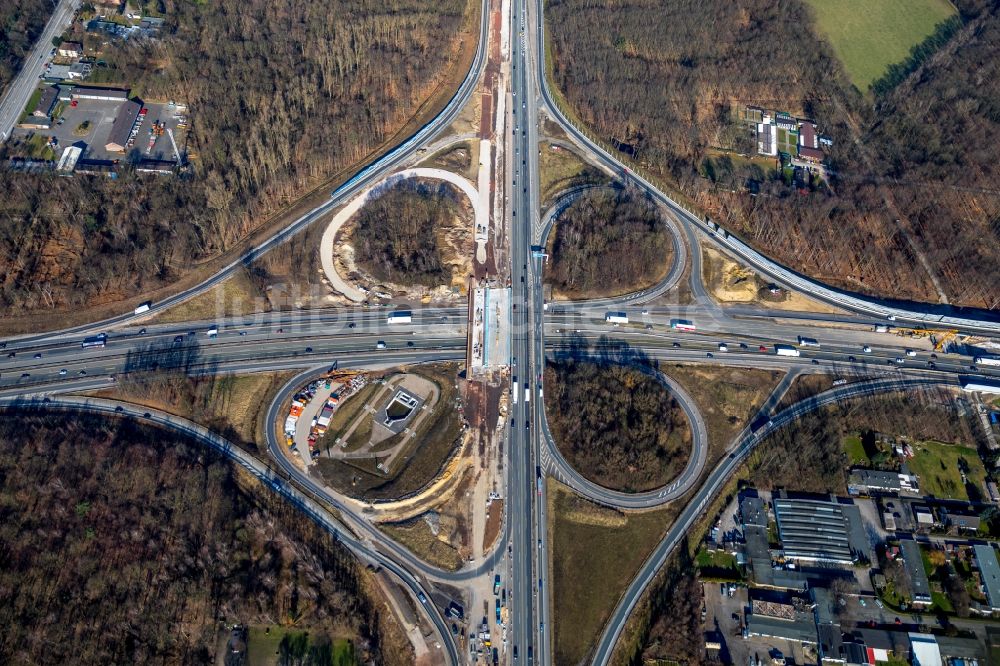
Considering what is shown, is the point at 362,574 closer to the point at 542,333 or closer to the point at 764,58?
Result: the point at 542,333

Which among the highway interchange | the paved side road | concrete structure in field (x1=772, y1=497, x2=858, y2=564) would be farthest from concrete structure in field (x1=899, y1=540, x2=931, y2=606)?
the paved side road

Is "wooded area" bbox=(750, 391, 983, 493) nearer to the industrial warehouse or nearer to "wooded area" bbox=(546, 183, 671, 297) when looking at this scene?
"wooded area" bbox=(546, 183, 671, 297)

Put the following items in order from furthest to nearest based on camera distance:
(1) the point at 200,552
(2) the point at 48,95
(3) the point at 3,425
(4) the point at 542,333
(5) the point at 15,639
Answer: (2) the point at 48,95
(4) the point at 542,333
(3) the point at 3,425
(1) the point at 200,552
(5) the point at 15,639

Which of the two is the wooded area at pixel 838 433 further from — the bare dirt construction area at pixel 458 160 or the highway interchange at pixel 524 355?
the bare dirt construction area at pixel 458 160

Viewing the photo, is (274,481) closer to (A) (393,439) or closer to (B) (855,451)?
(A) (393,439)

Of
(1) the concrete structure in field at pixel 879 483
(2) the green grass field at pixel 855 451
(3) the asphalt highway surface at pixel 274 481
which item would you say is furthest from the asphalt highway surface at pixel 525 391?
(2) the green grass field at pixel 855 451

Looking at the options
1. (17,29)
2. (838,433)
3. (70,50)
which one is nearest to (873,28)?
(838,433)

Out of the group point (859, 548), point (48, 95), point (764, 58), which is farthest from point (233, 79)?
point (859, 548)
